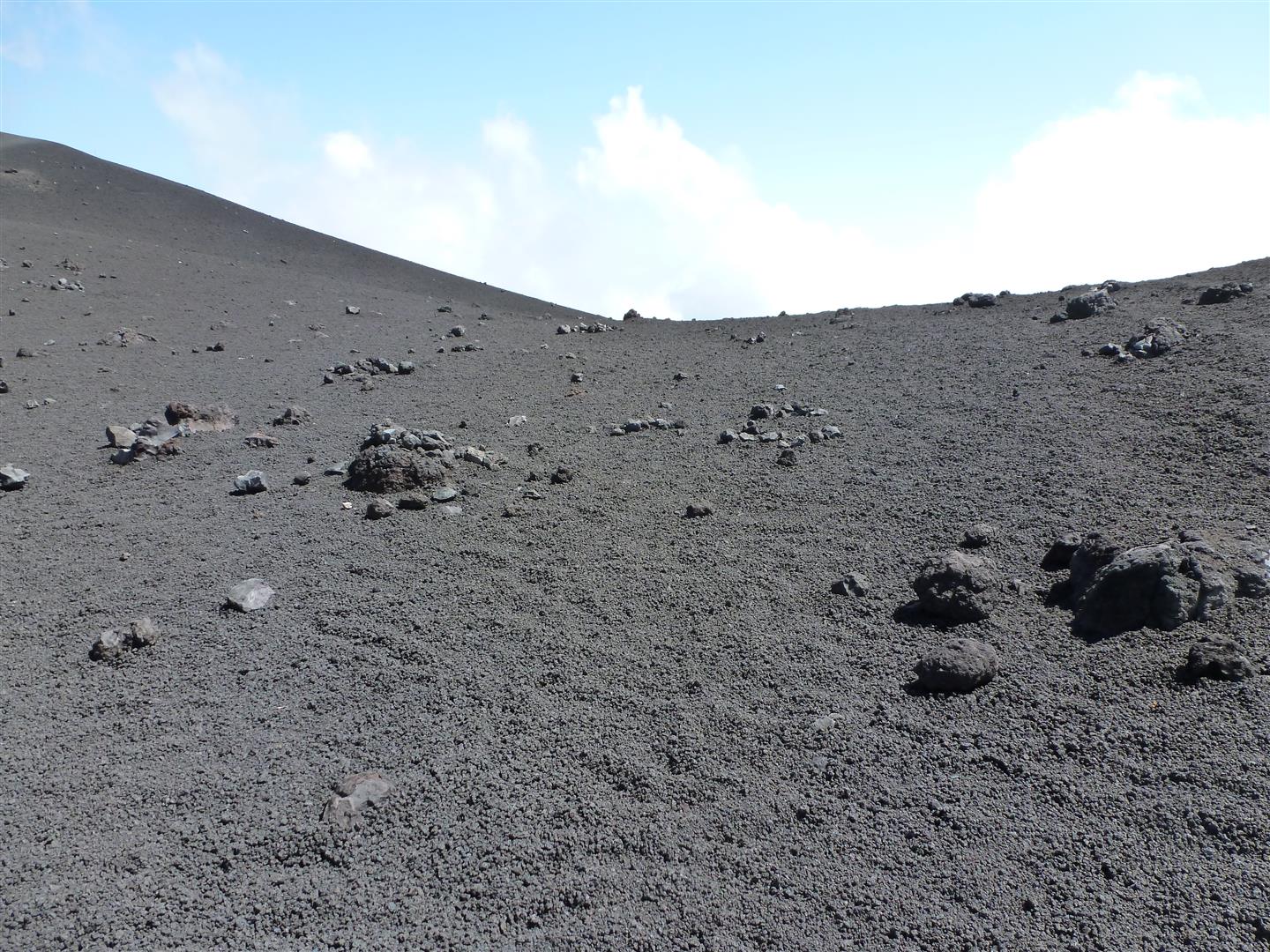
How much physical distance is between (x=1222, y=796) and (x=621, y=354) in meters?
7.77

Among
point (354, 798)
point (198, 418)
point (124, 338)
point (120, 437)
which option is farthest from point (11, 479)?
point (124, 338)

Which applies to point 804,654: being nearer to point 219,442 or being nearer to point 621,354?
point 219,442

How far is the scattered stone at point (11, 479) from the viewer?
5.45m

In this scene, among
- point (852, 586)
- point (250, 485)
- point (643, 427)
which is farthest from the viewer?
point (643, 427)

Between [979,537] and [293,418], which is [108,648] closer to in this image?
[293,418]

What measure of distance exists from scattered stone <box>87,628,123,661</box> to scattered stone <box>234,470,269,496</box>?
1760 millimetres

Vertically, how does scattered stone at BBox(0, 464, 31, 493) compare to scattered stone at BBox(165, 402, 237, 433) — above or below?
below

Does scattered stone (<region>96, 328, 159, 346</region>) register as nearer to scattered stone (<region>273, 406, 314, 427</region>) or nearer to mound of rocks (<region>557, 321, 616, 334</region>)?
scattered stone (<region>273, 406, 314, 427</region>)

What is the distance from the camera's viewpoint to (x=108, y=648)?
361 cm

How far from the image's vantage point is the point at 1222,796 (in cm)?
243

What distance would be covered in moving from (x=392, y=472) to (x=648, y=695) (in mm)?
2741

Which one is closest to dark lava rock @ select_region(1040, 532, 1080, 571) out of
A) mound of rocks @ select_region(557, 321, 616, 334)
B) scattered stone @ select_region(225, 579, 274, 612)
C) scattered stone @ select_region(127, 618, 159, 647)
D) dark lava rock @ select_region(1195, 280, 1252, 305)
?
scattered stone @ select_region(225, 579, 274, 612)

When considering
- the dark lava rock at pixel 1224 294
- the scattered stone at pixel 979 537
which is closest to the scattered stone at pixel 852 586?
the scattered stone at pixel 979 537

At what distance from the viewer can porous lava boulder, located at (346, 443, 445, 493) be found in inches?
205
